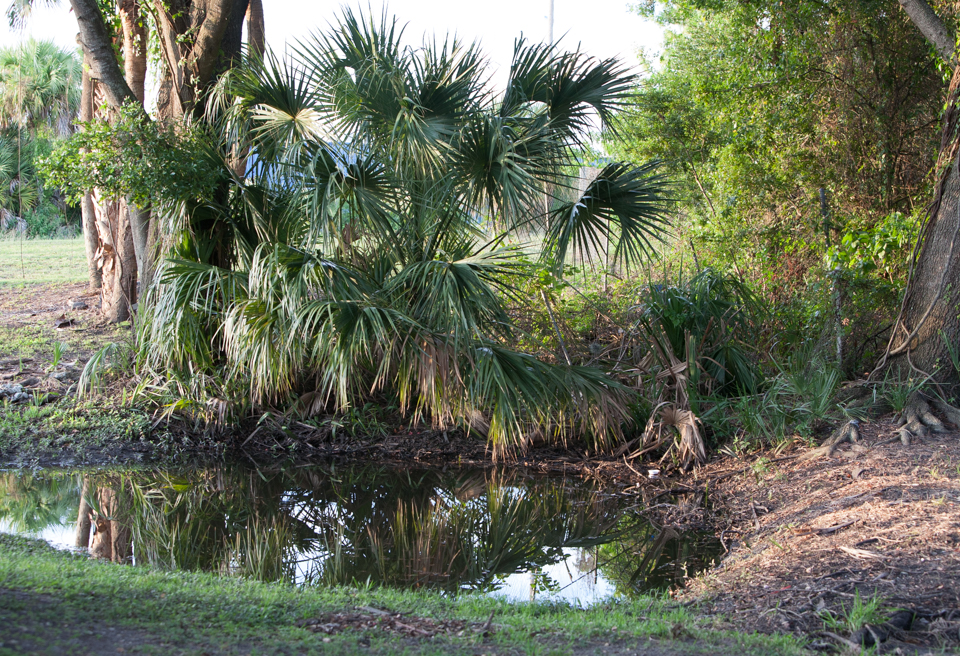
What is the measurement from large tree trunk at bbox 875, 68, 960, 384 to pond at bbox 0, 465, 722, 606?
9.28 ft

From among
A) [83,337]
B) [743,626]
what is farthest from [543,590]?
[83,337]

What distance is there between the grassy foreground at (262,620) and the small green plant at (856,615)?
348mm

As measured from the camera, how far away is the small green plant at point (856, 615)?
3.23 metres

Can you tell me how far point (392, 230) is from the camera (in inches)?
266

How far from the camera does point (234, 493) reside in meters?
6.28

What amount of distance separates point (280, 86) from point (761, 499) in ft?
18.3

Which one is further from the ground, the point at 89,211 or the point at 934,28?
the point at 934,28

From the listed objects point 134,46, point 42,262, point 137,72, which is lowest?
point 42,262

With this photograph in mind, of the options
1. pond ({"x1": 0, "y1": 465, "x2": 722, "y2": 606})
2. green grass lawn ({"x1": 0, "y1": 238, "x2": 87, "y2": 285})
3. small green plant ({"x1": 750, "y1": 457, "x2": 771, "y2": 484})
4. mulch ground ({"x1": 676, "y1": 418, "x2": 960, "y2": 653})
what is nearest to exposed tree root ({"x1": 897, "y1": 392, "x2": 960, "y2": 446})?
mulch ground ({"x1": 676, "y1": 418, "x2": 960, "y2": 653})

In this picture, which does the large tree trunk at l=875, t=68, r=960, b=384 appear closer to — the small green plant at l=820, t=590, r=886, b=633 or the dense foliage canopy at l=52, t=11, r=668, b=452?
the dense foliage canopy at l=52, t=11, r=668, b=452

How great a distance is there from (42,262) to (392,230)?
13.0 m

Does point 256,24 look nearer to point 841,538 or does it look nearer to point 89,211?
point 89,211

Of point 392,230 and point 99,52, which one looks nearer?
point 392,230

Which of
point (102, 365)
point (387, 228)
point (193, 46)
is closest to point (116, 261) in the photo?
point (102, 365)
